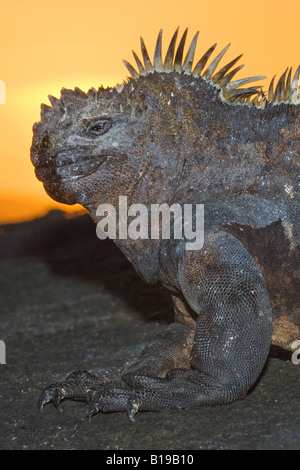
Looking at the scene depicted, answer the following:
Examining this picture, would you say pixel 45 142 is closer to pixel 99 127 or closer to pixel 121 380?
pixel 99 127

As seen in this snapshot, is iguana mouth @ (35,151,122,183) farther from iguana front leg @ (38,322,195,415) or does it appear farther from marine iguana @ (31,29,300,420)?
iguana front leg @ (38,322,195,415)

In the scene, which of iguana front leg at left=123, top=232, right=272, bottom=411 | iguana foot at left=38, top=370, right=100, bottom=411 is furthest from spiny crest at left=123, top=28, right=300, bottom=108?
iguana foot at left=38, top=370, right=100, bottom=411

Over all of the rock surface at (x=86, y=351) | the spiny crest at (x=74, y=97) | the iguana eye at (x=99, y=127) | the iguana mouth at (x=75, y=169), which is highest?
the spiny crest at (x=74, y=97)

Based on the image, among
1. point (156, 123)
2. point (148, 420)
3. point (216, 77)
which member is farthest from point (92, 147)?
point (148, 420)

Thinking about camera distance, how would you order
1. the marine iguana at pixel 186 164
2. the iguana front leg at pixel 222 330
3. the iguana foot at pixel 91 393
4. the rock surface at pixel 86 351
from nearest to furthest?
the rock surface at pixel 86 351, the iguana front leg at pixel 222 330, the iguana foot at pixel 91 393, the marine iguana at pixel 186 164

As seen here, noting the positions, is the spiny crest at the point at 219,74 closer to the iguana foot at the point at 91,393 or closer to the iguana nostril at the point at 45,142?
the iguana nostril at the point at 45,142

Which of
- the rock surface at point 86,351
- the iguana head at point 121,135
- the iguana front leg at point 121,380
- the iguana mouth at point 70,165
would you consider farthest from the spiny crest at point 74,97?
the rock surface at point 86,351

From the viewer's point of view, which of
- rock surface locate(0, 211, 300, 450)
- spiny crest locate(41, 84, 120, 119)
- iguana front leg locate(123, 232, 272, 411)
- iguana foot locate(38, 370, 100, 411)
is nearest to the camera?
rock surface locate(0, 211, 300, 450)

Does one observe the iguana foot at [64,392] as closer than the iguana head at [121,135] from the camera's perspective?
No
